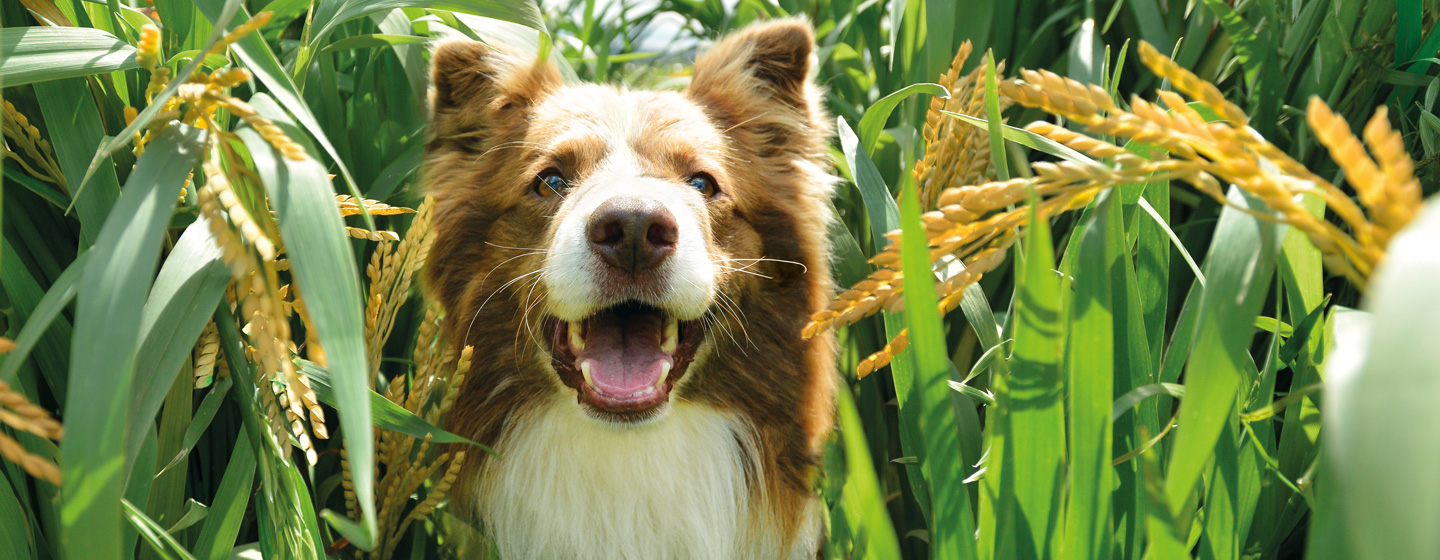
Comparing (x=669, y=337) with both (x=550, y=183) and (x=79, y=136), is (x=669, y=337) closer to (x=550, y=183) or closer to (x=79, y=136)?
(x=550, y=183)

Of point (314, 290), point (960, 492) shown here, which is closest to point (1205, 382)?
point (960, 492)

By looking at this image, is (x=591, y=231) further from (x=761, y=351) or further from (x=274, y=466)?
(x=274, y=466)

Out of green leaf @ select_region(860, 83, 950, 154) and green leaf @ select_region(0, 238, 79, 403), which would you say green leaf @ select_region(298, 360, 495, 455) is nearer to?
green leaf @ select_region(0, 238, 79, 403)

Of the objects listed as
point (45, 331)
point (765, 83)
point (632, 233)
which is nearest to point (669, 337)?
point (632, 233)

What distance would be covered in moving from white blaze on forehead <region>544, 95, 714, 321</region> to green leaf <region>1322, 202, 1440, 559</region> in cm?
147

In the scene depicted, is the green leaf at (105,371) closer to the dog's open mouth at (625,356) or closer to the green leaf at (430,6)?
the green leaf at (430,6)

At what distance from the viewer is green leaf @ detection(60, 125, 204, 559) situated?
894 mm

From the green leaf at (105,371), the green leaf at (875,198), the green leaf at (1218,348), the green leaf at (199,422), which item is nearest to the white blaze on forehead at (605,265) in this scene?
the green leaf at (875,198)

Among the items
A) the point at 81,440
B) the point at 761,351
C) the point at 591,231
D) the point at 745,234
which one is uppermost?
the point at 81,440

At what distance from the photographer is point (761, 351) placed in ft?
7.29

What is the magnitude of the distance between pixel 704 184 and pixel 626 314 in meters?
0.43

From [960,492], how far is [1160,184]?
0.72 m

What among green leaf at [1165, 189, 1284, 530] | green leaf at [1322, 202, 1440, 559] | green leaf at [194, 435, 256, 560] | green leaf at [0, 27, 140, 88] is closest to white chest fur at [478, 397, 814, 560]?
green leaf at [194, 435, 256, 560]

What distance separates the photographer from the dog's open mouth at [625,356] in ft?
6.61
